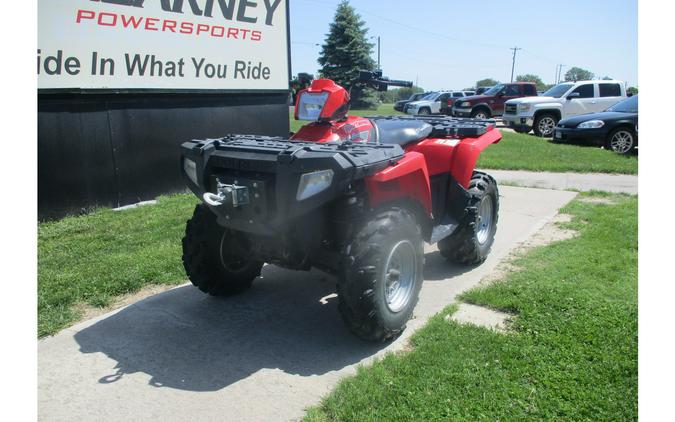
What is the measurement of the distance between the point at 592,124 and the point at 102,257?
41.9 ft

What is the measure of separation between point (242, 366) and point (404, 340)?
44.2 inches

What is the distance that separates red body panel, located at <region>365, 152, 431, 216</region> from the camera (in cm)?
348

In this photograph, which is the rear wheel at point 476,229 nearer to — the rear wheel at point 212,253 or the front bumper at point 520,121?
the rear wheel at point 212,253

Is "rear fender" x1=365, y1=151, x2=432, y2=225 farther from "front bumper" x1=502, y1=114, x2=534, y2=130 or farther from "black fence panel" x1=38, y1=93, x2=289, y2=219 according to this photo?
"front bumper" x1=502, y1=114, x2=534, y2=130

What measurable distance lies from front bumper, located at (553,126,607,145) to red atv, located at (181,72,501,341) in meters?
10.7

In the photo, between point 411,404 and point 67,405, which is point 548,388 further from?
point 67,405

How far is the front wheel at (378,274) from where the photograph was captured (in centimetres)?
323

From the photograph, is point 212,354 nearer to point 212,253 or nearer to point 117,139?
point 212,253

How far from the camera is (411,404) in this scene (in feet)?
9.28

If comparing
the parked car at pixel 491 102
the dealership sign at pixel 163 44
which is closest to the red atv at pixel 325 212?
the dealership sign at pixel 163 44

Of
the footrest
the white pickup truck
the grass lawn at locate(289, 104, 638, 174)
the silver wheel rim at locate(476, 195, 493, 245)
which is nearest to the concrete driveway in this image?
the footrest

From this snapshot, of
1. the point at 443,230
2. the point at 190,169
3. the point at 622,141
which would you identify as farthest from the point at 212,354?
the point at 622,141

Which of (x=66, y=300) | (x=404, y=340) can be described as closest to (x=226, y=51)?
(x=66, y=300)

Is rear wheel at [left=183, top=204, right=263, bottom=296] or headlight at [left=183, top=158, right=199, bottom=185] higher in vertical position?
headlight at [left=183, top=158, right=199, bottom=185]
